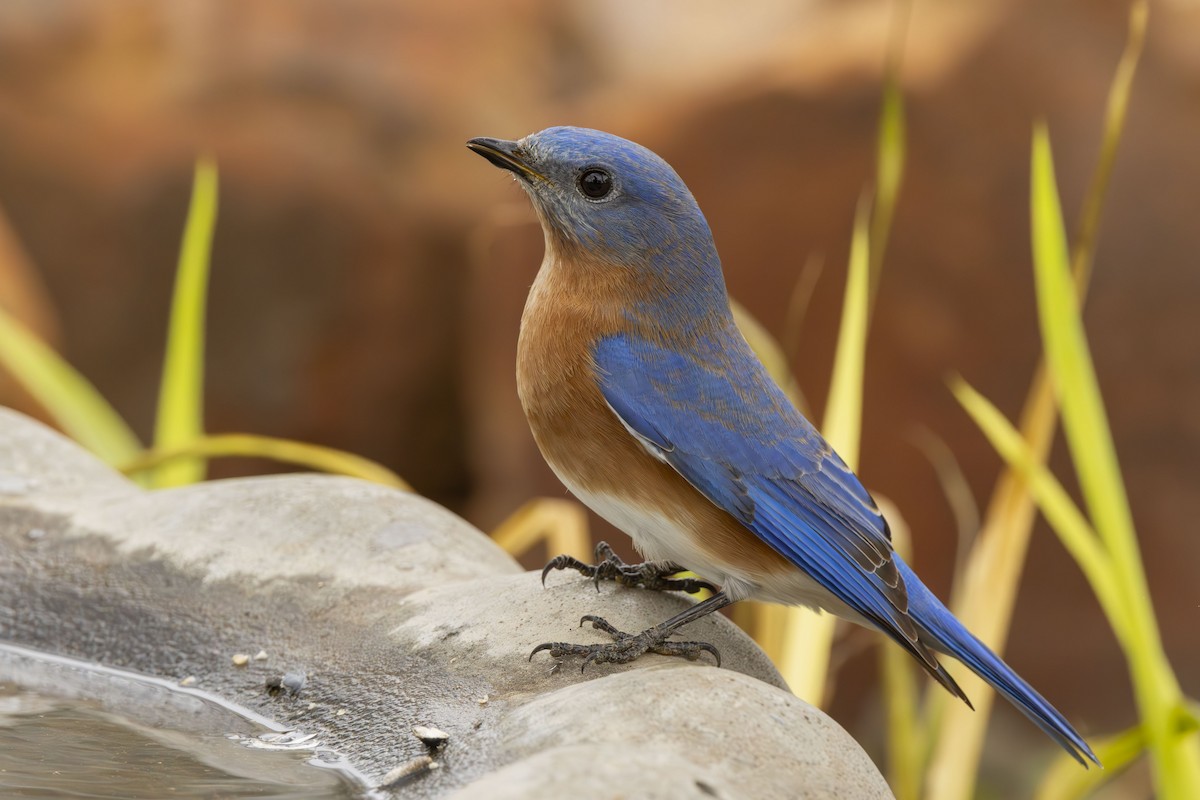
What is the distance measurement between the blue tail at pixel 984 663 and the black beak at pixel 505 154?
1057 millimetres

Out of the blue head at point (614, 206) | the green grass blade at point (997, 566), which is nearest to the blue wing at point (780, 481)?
the blue head at point (614, 206)

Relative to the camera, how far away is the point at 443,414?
774 centimetres

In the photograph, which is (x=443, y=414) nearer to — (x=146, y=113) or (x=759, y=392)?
(x=146, y=113)

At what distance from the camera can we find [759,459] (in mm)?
2766

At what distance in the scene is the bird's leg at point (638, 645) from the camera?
8.21ft

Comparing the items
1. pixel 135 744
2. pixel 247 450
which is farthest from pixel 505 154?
pixel 247 450

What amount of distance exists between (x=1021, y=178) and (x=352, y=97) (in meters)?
3.50

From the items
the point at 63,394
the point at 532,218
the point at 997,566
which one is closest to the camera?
the point at 997,566

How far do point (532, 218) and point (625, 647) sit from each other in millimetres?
2022

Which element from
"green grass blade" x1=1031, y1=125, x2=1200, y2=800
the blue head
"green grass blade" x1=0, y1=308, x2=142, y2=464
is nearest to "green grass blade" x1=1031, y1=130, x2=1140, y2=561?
"green grass blade" x1=1031, y1=125, x2=1200, y2=800

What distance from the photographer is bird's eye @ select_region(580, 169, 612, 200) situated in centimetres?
289

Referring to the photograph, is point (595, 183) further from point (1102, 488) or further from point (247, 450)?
point (247, 450)

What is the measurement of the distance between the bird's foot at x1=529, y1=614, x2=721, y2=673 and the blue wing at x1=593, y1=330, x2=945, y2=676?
25 cm

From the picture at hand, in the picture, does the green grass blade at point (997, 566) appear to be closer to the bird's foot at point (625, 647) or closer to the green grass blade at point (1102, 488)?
the green grass blade at point (1102, 488)
